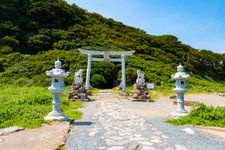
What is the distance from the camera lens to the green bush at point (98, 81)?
29.5m

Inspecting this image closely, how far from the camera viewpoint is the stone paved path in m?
7.68

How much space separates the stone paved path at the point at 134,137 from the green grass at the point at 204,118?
536 millimetres

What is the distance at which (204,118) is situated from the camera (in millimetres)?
10844

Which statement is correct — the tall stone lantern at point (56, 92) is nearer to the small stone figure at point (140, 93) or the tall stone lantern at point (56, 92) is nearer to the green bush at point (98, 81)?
the small stone figure at point (140, 93)

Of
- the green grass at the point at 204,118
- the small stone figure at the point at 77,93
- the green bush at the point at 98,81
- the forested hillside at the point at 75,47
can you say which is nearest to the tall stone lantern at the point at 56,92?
the green grass at the point at 204,118

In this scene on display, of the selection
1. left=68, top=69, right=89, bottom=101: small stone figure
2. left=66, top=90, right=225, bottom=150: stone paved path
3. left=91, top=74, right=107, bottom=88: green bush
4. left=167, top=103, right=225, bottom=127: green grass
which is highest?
left=91, top=74, right=107, bottom=88: green bush

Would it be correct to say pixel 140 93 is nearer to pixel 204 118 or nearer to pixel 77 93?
pixel 77 93

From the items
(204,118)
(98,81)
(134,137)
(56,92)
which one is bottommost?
(134,137)

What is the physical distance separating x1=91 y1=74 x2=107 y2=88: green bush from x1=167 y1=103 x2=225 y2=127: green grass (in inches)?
725

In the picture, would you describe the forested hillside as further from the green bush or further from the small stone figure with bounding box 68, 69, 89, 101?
the small stone figure with bounding box 68, 69, 89, 101

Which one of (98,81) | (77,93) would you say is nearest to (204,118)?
(77,93)

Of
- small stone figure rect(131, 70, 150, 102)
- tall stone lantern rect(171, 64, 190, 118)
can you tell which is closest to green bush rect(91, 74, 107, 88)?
small stone figure rect(131, 70, 150, 102)

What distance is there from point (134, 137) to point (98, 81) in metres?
21.1

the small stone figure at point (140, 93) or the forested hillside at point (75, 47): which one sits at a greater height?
the forested hillside at point (75, 47)
